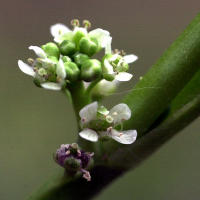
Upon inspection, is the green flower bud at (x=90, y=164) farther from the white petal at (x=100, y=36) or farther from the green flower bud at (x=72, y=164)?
the white petal at (x=100, y=36)

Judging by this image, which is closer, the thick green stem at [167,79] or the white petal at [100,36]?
the thick green stem at [167,79]

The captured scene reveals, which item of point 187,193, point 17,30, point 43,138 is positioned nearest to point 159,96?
point 187,193

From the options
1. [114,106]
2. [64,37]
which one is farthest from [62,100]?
[114,106]

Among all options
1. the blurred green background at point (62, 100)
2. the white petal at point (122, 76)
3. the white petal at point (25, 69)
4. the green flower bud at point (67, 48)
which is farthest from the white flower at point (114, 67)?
the blurred green background at point (62, 100)

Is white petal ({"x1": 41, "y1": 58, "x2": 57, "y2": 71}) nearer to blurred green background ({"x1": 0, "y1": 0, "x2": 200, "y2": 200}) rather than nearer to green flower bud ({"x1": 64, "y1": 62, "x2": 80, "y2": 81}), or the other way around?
green flower bud ({"x1": 64, "y1": 62, "x2": 80, "y2": 81})

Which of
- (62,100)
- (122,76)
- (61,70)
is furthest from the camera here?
(62,100)

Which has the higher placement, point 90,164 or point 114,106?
point 114,106

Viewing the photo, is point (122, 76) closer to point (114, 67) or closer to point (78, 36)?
point (114, 67)
